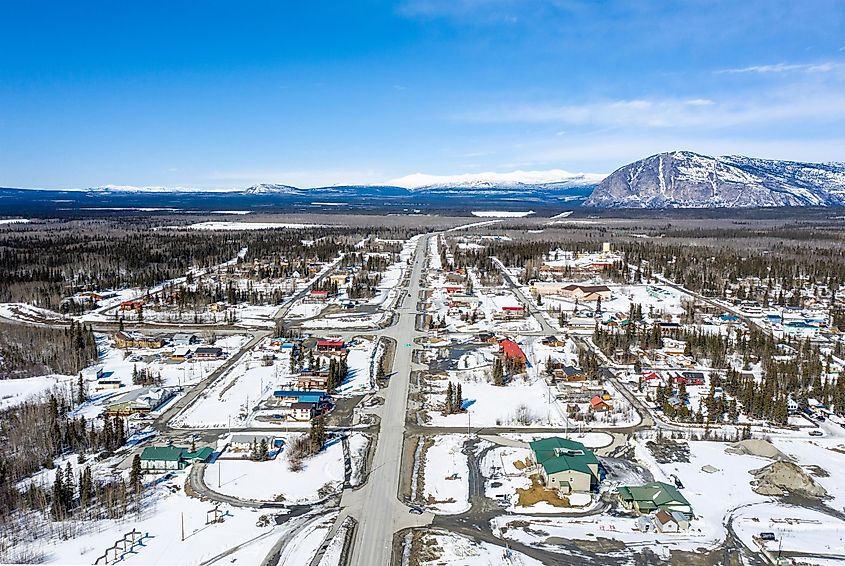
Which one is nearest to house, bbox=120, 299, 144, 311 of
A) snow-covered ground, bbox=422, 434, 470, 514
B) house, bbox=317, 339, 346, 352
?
house, bbox=317, 339, 346, 352

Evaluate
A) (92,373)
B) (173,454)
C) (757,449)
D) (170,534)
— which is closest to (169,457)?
(173,454)

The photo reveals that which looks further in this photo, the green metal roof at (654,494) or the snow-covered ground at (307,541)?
the green metal roof at (654,494)

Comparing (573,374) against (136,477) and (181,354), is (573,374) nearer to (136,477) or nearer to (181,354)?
(136,477)

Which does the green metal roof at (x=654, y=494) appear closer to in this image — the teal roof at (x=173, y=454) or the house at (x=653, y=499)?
the house at (x=653, y=499)

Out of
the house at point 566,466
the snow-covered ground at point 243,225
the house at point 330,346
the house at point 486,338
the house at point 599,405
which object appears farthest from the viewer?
the snow-covered ground at point 243,225

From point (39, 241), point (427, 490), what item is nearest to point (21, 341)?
point (427, 490)

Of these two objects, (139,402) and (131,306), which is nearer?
(139,402)

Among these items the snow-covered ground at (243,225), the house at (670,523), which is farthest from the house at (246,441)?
the snow-covered ground at (243,225)
